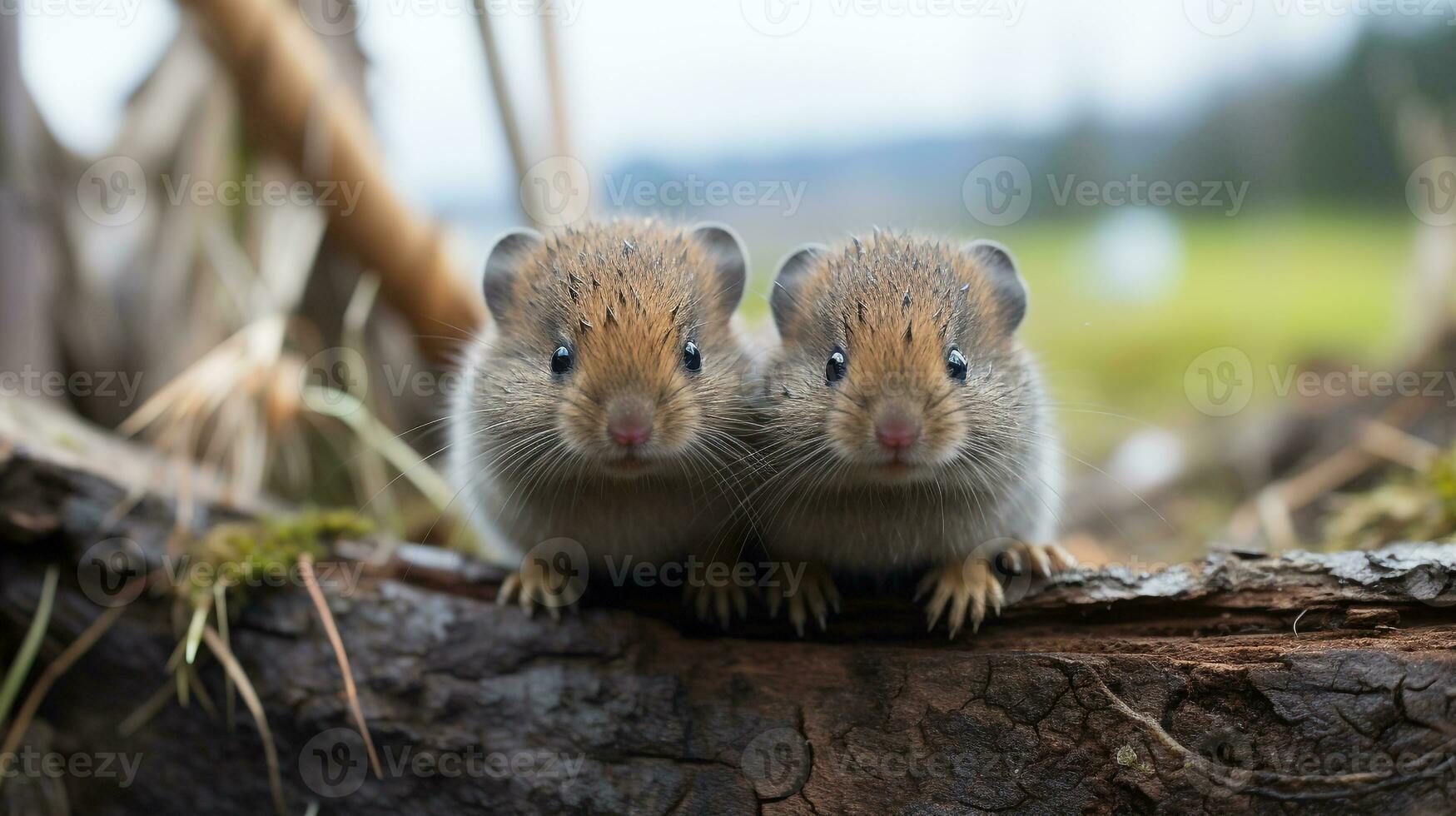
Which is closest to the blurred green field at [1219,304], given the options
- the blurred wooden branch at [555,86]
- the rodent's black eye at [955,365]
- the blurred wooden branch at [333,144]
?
the blurred wooden branch at [555,86]

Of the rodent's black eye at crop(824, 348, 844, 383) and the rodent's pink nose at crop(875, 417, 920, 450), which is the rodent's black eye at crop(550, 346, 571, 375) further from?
the rodent's pink nose at crop(875, 417, 920, 450)

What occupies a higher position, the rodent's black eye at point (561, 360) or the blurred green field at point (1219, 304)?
the blurred green field at point (1219, 304)

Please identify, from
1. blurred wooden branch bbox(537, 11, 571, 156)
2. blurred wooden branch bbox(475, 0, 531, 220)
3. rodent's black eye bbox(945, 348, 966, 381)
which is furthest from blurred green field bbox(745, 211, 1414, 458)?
rodent's black eye bbox(945, 348, 966, 381)

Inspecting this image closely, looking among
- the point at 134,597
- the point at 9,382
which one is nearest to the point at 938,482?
the point at 134,597

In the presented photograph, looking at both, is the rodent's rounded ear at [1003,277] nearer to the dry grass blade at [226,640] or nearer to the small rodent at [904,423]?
the small rodent at [904,423]

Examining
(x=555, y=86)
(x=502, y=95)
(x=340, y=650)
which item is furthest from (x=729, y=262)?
(x=555, y=86)

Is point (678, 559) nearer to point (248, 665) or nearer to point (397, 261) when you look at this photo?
point (248, 665)

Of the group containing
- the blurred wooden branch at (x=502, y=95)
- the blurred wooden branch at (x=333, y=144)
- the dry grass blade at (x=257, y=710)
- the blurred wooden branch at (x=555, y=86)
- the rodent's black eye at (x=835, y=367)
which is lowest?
the dry grass blade at (x=257, y=710)
